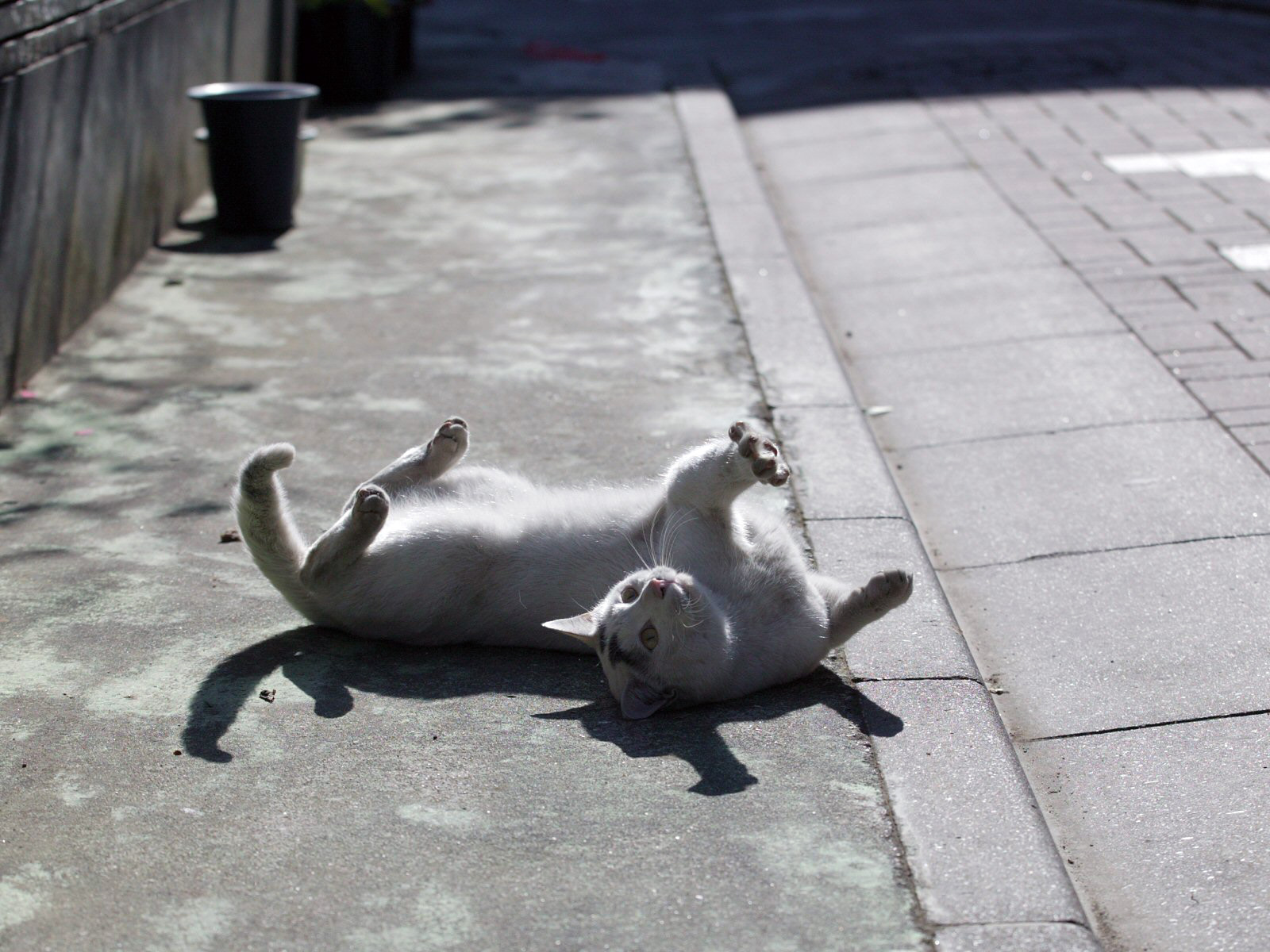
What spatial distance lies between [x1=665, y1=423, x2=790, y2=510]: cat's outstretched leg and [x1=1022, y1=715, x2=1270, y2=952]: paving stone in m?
0.91

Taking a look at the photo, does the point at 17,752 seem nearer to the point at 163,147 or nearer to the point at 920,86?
the point at 163,147

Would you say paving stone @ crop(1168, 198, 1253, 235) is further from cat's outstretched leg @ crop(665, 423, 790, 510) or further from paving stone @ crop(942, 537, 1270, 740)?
cat's outstretched leg @ crop(665, 423, 790, 510)

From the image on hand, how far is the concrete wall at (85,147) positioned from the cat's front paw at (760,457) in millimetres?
3299

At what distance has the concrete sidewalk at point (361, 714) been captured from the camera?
2686 millimetres

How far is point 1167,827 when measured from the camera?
9.84 feet

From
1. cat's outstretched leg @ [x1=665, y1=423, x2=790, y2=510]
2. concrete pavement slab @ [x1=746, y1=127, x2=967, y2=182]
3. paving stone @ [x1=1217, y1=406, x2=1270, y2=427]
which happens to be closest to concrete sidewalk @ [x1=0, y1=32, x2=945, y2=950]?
cat's outstretched leg @ [x1=665, y1=423, x2=790, y2=510]

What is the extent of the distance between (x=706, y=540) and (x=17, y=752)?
1688 mm

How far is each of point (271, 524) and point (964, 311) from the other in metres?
3.81

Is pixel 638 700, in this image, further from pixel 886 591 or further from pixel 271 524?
pixel 271 524

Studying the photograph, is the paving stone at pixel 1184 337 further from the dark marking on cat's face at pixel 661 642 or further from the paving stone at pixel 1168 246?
the dark marking on cat's face at pixel 661 642

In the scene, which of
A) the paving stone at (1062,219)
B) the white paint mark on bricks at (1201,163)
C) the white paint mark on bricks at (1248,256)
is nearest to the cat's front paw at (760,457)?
the white paint mark on bricks at (1248,256)

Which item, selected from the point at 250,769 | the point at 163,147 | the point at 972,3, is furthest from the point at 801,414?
the point at 972,3

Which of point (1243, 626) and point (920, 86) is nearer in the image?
point (1243, 626)

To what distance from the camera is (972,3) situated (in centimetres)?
1633
